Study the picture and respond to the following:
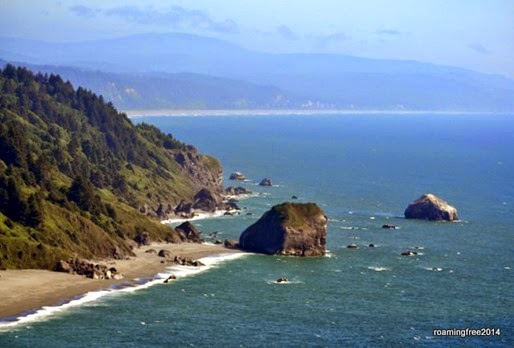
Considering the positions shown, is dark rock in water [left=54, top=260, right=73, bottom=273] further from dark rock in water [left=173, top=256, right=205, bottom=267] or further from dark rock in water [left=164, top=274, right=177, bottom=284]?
dark rock in water [left=173, top=256, right=205, bottom=267]

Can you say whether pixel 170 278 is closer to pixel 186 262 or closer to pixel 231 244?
pixel 186 262

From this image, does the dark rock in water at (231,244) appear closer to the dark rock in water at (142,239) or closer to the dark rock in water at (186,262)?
the dark rock in water at (142,239)

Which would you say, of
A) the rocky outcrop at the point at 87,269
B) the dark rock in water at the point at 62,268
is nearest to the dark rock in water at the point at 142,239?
the rocky outcrop at the point at 87,269

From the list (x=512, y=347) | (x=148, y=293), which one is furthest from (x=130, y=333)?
(x=512, y=347)

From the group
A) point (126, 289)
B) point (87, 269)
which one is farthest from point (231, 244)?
point (126, 289)

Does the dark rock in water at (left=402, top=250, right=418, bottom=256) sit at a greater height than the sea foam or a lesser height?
greater

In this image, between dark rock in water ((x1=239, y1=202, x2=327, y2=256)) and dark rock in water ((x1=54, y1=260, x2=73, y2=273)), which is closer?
dark rock in water ((x1=54, y1=260, x2=73, y2=273))

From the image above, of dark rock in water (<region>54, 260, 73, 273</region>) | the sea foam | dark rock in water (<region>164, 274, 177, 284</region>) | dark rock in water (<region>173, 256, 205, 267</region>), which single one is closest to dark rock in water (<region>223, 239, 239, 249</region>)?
the sea foam

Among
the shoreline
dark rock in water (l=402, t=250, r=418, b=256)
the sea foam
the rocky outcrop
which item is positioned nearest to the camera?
the sea foam
